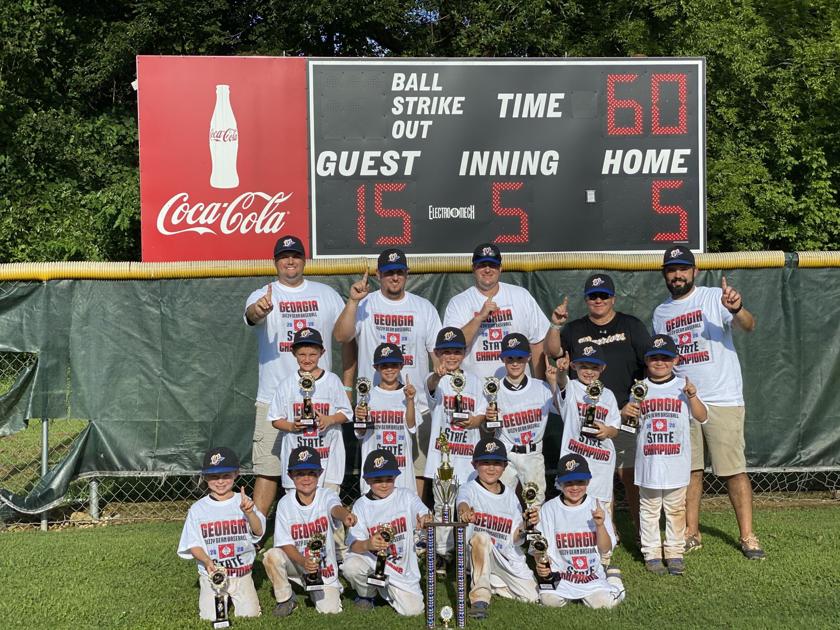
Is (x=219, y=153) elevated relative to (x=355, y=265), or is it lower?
elevated

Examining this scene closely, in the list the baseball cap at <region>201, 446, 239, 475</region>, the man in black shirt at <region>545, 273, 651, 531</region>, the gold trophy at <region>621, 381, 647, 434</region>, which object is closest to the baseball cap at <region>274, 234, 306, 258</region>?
the baseball cap at <region>201, 446, 239, 475</region>

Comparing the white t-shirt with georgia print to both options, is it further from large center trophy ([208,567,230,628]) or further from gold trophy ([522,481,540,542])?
large center trophy ([208,567,230,628])

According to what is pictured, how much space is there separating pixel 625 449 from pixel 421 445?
4.44 feet

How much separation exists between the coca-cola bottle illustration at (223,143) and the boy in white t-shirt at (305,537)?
410 cm

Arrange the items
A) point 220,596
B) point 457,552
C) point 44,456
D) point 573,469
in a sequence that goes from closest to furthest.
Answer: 1. point 457,552
2. point 220,596
3. point 573,469
4. point 44,456

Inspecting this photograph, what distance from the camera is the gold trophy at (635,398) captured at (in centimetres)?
575

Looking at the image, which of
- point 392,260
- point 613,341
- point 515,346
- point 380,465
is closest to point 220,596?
point 380,465

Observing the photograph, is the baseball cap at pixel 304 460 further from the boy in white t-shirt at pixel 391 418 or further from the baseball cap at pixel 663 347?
the baseball cap at pixel 663 347

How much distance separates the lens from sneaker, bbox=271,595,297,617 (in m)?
5.15

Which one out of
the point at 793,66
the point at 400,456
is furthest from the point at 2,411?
the point at 793,66

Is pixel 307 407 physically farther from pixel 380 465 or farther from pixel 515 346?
pixel 515 346

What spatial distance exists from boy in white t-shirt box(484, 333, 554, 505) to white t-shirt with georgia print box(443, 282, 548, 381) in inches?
11.2

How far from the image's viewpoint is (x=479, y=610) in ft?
16.5

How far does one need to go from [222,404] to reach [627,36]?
13027 millimetres
